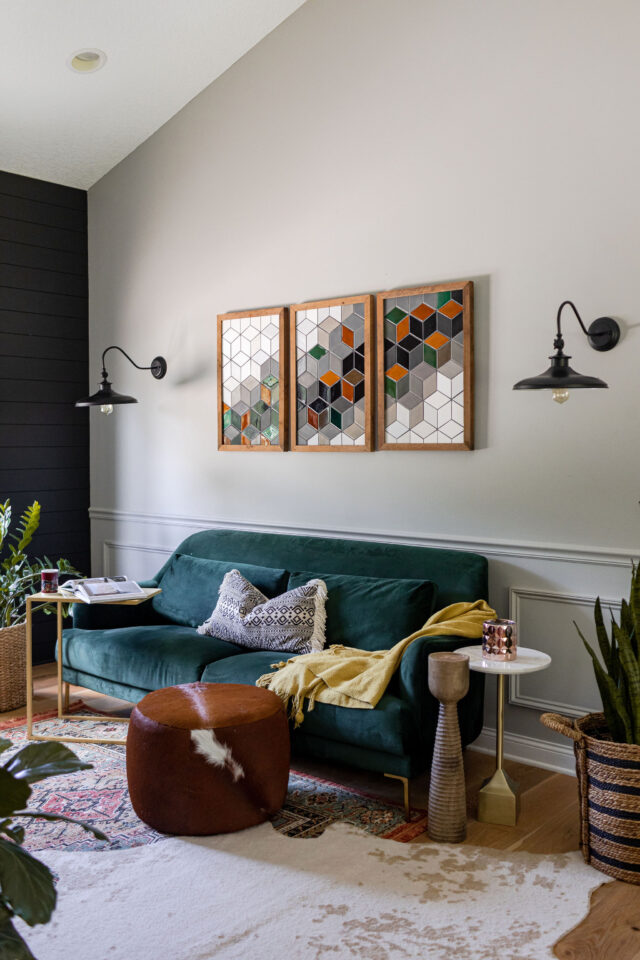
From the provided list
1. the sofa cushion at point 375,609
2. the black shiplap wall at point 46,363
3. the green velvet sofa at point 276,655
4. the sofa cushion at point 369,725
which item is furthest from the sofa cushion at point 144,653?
the black shiplap wall at point 46,363

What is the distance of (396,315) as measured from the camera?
3.88m

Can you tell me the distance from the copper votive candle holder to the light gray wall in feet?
1.51

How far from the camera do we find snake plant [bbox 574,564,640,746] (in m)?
2.61

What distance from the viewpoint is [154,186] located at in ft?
16.5

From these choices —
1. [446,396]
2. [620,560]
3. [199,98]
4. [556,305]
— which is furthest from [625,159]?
[199,98]

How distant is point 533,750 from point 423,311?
1876mm

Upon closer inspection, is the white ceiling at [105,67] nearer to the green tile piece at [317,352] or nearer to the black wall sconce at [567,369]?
the green tile piece at [317,352]

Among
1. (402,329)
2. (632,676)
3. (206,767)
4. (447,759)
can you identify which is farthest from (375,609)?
(402,329)

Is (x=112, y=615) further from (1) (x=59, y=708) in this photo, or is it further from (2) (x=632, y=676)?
(2) (x=632, y=676)

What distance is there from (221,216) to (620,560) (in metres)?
2.76

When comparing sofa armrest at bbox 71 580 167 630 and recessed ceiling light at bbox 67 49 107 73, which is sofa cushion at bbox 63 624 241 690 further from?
recessed ceiling light at bbox 67 49 107 73

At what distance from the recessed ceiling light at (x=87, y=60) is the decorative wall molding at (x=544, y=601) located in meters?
3.16

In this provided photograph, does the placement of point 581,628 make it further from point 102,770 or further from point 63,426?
point 63,426

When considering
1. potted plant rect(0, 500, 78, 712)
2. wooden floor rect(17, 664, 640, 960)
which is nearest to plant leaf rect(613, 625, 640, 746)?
wooden floor rect(17, 664, 640, 960)
